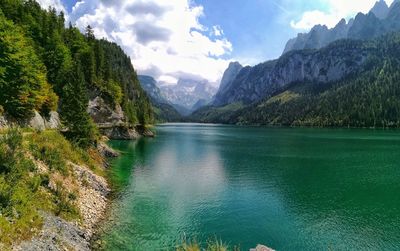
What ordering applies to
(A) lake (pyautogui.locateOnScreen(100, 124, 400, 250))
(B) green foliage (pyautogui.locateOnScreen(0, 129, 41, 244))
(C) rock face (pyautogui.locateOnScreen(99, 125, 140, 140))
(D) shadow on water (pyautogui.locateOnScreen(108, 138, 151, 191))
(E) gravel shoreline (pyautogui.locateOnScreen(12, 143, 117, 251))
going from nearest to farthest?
(B) green foliage (pyautogui.locateOnScreen(0, 129, 41, 244)) < (E) gravel shoreline (pyautogui.locateOnScreen(12, 143, 117, 251)) < (A) lake (pyautogui.locateOnScreen(100, 124, 400, 250)) < (D) shadow on water (pyautogui.locateOnScreen(108, 138, 151, 191)) < (C) rock face (pyautogui.locateOnScreen(99, 125, 140, 140))

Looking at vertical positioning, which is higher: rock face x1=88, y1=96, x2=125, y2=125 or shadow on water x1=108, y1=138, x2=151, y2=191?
rock face x1=88, y1=96, x2=125, y2=125

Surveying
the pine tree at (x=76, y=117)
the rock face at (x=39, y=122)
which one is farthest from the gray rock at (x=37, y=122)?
the pine tree at (x=76, y=117)

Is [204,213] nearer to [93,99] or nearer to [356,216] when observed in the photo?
[356,216]

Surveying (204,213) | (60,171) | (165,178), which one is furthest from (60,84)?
(204,213)

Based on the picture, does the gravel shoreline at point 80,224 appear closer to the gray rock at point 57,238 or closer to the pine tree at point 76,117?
the gray rock at point 57,238

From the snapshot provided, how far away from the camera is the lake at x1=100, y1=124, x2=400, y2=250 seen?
32.6 m

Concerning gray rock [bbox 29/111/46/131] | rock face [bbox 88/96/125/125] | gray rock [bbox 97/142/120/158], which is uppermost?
rock face [bbox 88/96/125/125]

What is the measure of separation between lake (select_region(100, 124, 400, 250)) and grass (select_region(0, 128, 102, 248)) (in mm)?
5979

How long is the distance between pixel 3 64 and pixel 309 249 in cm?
5272

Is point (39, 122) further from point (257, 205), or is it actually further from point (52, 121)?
point (257, 205)

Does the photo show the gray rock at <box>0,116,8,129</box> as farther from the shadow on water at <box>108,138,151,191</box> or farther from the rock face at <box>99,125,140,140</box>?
the rock face at <box>99,125,140,140</box>

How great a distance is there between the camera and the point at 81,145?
62.2m

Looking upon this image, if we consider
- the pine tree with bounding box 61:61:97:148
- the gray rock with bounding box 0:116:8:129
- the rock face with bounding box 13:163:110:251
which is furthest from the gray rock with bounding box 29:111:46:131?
the rock face with bounding box 13:163:110:251

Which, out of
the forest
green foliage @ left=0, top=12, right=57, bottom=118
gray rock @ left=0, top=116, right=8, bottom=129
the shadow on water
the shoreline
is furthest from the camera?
the shadow on water
